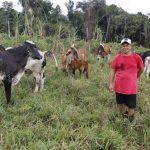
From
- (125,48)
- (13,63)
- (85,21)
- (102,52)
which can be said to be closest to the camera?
(125,48)

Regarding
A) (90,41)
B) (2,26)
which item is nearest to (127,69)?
(90,41)

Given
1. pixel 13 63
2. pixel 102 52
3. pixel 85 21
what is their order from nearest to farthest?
pixel 13 63 < pixel 102 52 < pixel 85 21

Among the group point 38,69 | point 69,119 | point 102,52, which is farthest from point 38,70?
point 102,52

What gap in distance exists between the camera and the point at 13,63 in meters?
7.66

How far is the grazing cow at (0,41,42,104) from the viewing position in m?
7.33

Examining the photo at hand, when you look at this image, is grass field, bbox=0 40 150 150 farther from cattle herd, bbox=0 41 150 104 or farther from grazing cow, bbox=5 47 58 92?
cattle herd, bbox=0 41 150 104

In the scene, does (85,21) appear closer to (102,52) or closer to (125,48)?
(102,52)

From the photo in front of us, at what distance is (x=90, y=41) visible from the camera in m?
15.9

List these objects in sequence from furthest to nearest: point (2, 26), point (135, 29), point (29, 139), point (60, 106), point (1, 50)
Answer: point (135, 29), point (2, 26), point (1, 50), point (60, 106), point (29, 139)

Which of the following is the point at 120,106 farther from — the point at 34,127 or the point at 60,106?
the point at 34,127

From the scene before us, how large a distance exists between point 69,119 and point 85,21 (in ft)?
32.6

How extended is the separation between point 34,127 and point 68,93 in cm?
250

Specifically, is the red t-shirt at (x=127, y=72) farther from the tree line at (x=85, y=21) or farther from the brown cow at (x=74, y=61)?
the tree line at (x=85, y=21)

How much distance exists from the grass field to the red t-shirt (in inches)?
22.9
